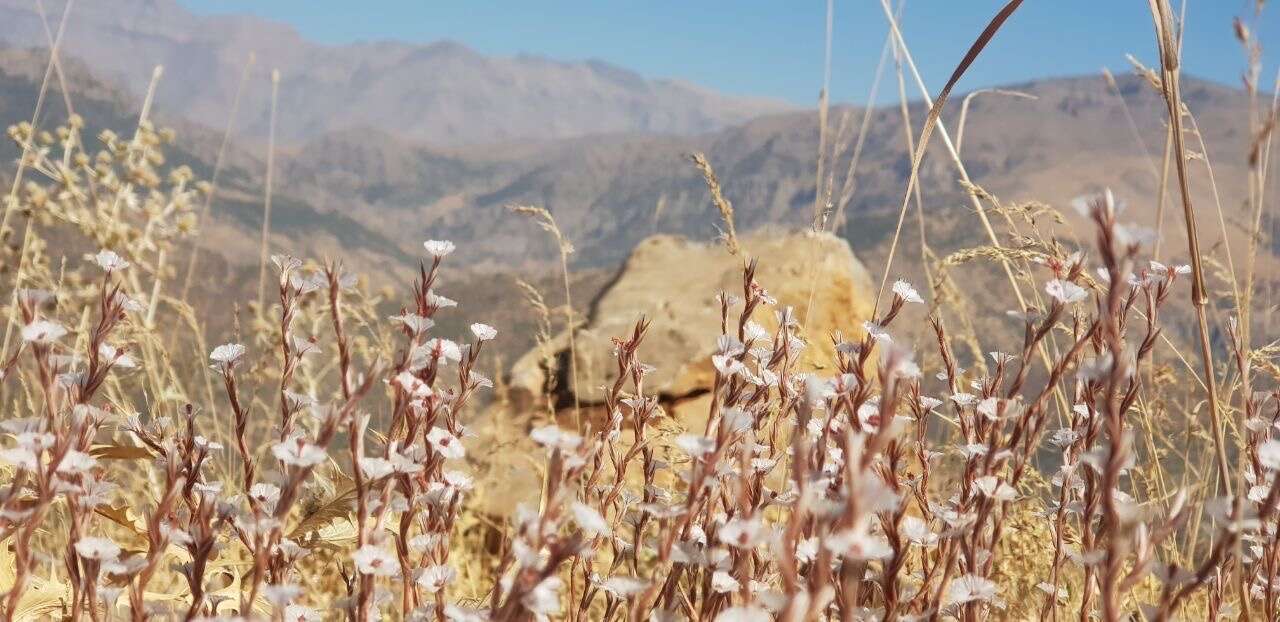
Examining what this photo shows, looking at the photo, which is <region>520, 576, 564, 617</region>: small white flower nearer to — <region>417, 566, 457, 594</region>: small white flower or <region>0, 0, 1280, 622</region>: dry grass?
<region>0, 0, 1280, 622</region>: dry grass

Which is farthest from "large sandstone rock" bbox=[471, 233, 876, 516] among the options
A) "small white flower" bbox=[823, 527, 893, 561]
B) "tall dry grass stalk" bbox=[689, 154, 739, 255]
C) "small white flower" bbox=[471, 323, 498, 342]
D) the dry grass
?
"small white flower" bbox=[823, 527, 893, 561]

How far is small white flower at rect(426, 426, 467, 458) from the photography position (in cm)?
134

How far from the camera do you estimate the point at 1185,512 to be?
3.47 feet

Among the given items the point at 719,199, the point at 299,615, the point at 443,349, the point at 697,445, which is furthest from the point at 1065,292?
the point at 719,199

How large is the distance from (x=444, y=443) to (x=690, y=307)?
5562mm

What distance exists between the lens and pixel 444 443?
1.38 metres

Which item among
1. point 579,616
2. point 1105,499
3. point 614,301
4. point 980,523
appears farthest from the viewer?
point 614,301

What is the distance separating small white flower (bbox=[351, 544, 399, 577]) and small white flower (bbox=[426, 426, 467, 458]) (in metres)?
0.18

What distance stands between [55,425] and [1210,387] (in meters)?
1.84

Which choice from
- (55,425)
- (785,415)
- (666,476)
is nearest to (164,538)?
(55,425)

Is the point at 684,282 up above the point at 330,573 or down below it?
above

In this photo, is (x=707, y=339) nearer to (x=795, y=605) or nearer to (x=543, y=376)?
(x=543, y=376)

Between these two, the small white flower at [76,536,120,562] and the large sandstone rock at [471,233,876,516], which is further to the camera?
the large sandstone rock at [471,233,876,516]

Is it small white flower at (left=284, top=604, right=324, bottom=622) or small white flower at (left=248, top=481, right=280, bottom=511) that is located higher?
small white flower at (left=248, top=481, right=280, bottom=511)
